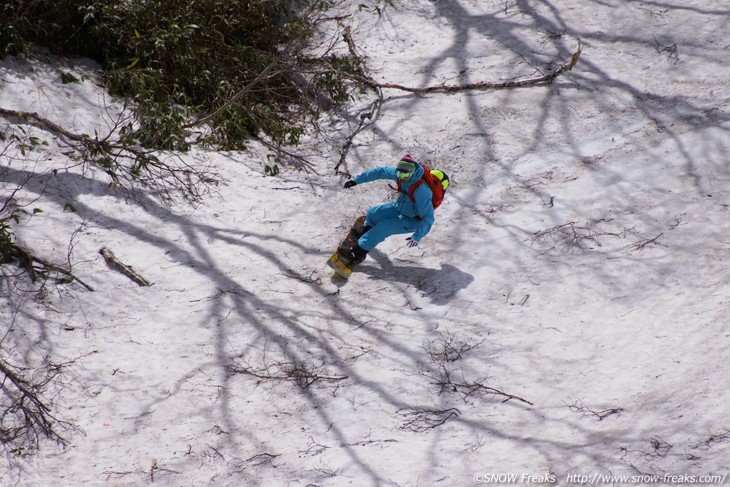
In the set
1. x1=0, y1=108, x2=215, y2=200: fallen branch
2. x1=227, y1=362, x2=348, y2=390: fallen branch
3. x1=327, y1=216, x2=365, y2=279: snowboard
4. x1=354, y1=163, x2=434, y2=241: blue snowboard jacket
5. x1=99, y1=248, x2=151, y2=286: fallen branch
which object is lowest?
x1=227, y1=362, x2=348, y2=390: fallen branch

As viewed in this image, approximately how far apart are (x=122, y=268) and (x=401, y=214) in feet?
9.46

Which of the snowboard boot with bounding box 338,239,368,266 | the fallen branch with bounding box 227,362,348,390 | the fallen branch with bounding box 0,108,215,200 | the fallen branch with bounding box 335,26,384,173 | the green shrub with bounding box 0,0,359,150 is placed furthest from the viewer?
the fallen branch with bounding box 335,26,384,173

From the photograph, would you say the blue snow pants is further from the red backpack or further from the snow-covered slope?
the snow-covered slope

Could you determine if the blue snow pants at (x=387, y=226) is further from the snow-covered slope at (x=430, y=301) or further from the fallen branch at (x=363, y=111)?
the fallen branch at (x=363, y=111)

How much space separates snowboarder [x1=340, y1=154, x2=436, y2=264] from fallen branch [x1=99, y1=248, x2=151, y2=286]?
6.60 ft

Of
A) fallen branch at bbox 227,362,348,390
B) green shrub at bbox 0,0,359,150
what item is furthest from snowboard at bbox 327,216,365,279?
green shrub at bbox 0,0,359,150

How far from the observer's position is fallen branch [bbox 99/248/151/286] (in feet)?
16.9

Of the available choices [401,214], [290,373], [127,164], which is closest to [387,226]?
[401,214]

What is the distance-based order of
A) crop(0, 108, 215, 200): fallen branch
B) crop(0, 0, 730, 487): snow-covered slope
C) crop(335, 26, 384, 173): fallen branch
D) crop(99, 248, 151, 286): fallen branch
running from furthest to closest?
1. crop(335, 26, 384, 173): fallen branch
2. crop(0, 108, 215, 200): fallen branch
3. crop(99, 248, 151, 286): fallen branch
4. crop(0, 0, 730, 487): snow-covered slope

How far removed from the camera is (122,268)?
5.19m

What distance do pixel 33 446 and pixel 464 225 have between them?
4.72 meters

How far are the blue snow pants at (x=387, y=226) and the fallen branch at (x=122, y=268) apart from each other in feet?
7.22

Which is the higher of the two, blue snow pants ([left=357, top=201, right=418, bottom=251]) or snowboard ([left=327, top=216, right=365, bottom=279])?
blue snow pants ([left=357, top=201, right=418, bottom=251])

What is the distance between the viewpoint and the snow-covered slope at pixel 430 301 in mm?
3760
